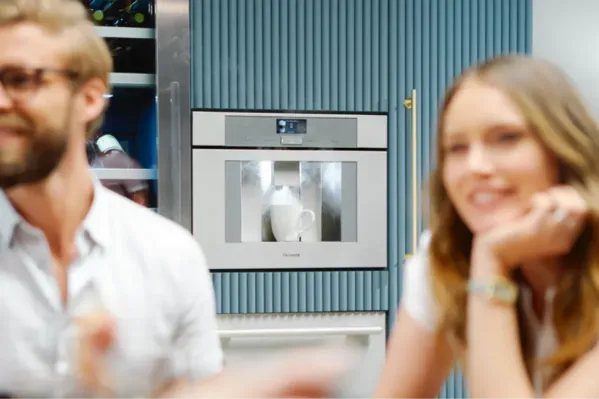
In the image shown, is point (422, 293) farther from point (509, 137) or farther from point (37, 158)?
point (37, 158)

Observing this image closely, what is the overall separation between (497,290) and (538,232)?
72 millimetres

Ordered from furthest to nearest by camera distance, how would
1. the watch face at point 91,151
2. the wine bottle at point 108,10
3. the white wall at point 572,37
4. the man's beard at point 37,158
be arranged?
1. the white wall at point 572,37
2. the wine bottle at point 108,10
3. the watch face at point 91,151
4. the man's beard at point 37,158

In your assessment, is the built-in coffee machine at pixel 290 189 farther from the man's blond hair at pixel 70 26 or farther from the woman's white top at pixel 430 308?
the man's blond hair at pixel 70 26

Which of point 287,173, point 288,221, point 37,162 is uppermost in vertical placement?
point 37,162

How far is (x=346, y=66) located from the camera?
5.95ft

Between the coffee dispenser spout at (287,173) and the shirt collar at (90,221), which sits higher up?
the shirt collar at (90,221)

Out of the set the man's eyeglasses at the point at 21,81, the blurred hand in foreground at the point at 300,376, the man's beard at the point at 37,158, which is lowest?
the blurred hand in foreground at the point at 300,376

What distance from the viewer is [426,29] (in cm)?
185

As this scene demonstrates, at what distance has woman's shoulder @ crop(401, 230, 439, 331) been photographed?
0.86 m

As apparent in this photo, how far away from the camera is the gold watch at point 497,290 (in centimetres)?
75

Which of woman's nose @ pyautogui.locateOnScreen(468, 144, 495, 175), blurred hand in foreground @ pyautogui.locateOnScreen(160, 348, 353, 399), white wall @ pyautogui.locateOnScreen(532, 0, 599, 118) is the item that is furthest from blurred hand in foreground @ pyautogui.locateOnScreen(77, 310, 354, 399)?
white wall @ pyautogui.locateOnScreen(532, 0, 599, 118)

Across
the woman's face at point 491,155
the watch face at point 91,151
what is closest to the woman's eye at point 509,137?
the woman's face at point 491,155

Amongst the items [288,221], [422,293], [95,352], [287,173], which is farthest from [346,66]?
[95,352]

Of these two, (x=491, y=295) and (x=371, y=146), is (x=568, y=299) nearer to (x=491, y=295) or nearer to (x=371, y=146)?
(x=491, y=295)
